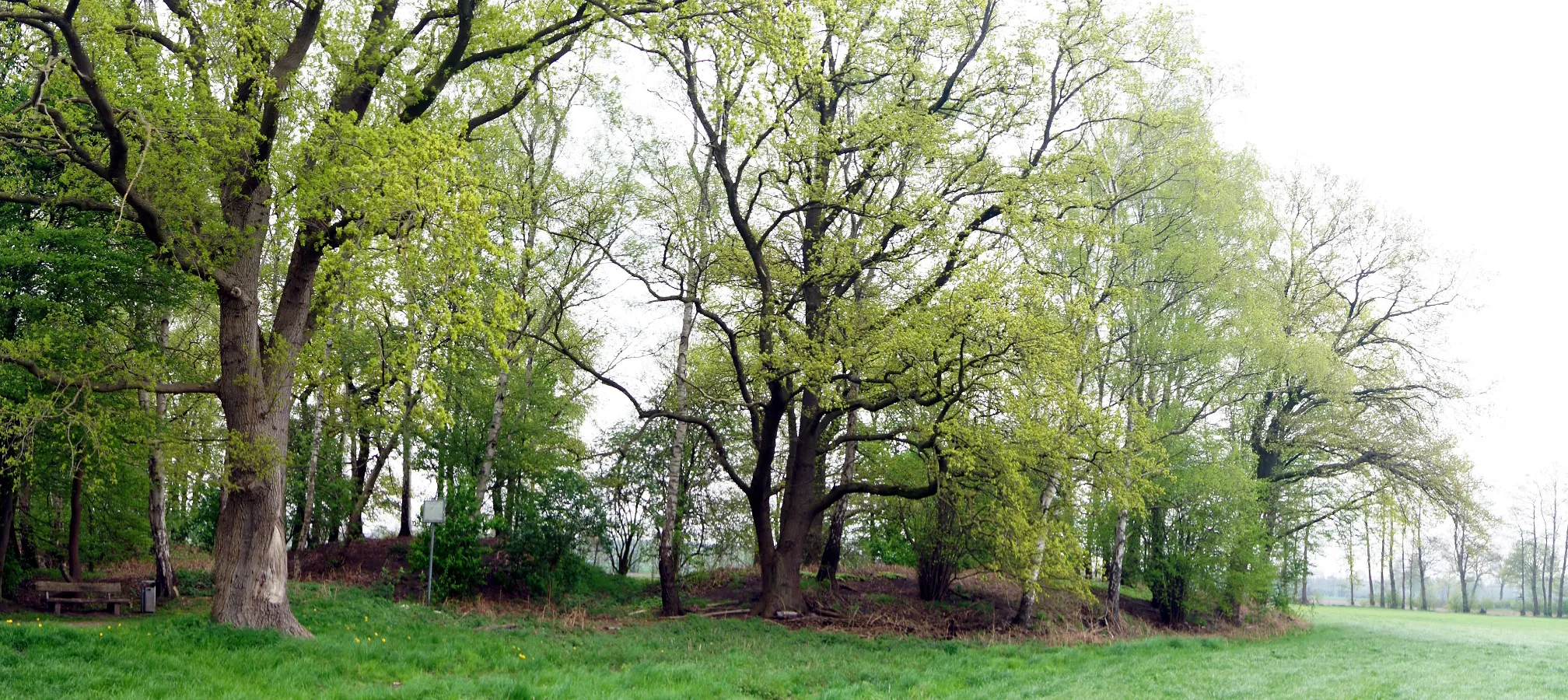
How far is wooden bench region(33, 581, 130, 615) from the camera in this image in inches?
533

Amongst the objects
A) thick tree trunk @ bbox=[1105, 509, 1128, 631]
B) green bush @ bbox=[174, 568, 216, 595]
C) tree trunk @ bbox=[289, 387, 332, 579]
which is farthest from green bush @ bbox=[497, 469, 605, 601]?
thick tree trunk @ bbox=[1105, 509, 1128, 631]

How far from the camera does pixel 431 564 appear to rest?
1639cm

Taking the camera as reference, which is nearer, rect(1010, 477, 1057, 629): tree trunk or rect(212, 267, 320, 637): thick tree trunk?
rect(212, 267, 320, 637): thick tree trunk

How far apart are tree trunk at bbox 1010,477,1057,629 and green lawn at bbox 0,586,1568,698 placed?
3.63ft

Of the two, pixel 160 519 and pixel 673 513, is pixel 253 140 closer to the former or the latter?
pixel 160 519

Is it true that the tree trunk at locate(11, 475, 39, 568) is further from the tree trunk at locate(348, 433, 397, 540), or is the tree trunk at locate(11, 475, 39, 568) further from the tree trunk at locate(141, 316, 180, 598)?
the tree trunk at locate(348, 433, 397, 540)

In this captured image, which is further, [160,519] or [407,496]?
[407,496]

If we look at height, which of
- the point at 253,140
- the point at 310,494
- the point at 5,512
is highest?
the point at 253,140

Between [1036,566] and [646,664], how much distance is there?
23.4ft

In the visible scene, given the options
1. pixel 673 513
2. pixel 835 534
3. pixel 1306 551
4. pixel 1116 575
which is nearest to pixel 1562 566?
pixel 1306 551

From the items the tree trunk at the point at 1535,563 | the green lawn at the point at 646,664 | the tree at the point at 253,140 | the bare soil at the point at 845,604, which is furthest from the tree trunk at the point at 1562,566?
the tree at the point at 253,140

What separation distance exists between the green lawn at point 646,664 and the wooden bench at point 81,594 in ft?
2.48

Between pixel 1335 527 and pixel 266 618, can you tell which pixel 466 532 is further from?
pixel 1335 527

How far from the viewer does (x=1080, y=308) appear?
1494 centimetres
